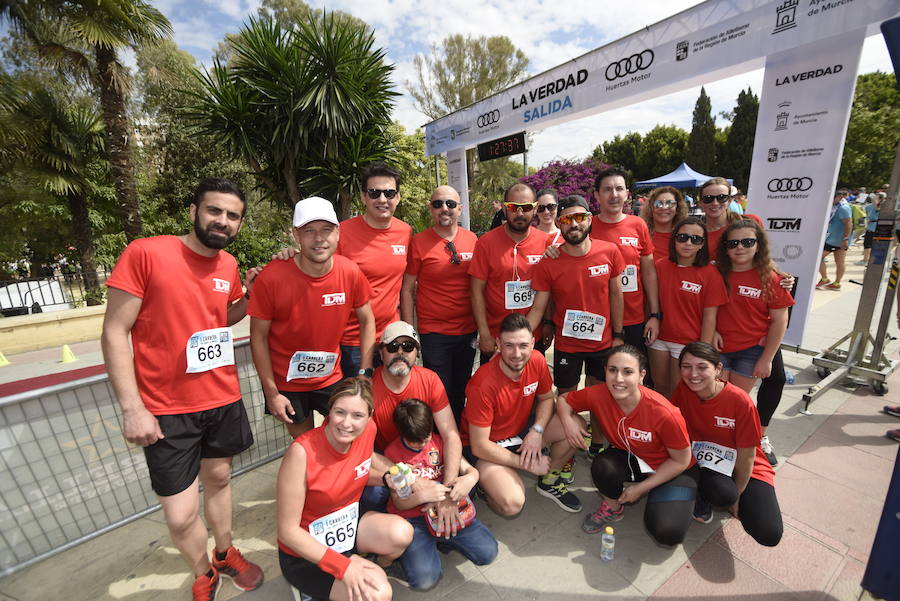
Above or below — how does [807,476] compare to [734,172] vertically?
below

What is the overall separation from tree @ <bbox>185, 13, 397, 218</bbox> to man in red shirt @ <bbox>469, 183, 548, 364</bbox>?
7.88m

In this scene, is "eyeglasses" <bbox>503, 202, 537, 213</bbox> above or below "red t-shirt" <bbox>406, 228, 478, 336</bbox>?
above

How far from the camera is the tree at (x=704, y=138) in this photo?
106 feet

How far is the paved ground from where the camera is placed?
2.22 m

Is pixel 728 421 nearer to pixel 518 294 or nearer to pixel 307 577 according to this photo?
pixel 518 294

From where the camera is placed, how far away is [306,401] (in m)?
2.82

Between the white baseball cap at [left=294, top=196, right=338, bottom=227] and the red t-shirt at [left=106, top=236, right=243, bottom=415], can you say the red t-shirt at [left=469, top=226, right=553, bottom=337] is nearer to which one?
the white baseball cap at [left=294, top=196, right=338, bottom=227]

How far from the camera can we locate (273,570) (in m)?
2.50

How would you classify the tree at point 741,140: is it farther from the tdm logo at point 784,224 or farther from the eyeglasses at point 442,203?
the eyeglasses at point 442,203

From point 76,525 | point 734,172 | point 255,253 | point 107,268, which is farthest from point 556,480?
point 734,172

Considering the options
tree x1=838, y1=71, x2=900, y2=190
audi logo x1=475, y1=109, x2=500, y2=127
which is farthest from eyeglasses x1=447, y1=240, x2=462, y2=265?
tree x1=838, y1=71, x2=900, y2=190

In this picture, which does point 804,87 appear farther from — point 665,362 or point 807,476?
point 807,476

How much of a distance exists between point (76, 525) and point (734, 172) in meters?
40.5

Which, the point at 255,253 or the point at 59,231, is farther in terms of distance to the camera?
the point at 59,231
